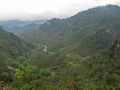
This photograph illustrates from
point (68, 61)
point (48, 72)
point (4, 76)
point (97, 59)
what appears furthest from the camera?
point (68, 61)

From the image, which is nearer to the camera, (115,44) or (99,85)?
(99,85)

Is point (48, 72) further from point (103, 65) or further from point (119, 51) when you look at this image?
point (119, 51)

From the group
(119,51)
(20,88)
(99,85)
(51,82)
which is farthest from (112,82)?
(119,51)

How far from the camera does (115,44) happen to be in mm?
179875

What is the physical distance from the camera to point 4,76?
432 ft

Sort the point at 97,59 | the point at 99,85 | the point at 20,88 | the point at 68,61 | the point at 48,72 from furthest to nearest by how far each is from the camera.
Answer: the point at 68,61
the point at 97,59
the point at 48,72
the point at 99,85
the point at 20,88

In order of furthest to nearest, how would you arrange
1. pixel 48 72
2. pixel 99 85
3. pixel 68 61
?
pixel 68 61, pixel 48 72, pixel 99 85

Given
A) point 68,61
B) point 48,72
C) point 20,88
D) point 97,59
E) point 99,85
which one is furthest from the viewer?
point 68,61

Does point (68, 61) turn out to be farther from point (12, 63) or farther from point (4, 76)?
point (4, 76)

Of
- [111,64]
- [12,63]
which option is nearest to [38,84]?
[111,64]

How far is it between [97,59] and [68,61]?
95.6 feet

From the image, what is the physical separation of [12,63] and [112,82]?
216ft

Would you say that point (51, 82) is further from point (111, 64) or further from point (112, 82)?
point (111, 64)

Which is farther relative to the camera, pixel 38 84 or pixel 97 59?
pixel 97 59
